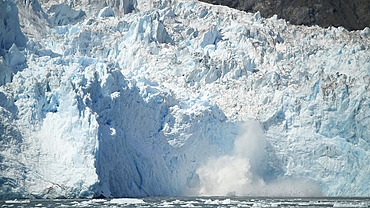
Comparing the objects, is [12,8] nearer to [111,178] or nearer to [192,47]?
[111,178]

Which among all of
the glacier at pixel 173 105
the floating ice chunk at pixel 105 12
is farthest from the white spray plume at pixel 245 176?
the floating ice chunk at pixel 105 12

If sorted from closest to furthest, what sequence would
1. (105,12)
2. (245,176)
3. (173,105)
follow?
1. (245,176)
2. (173,105)
3. (105,12)

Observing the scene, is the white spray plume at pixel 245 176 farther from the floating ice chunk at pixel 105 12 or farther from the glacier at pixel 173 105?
the floating ice chunk at pixel 105 12

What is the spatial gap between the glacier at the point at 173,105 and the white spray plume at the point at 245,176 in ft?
0.22

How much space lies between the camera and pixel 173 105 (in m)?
38.9

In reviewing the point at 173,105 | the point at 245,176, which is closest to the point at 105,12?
the point at 173,105

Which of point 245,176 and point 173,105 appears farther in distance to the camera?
point 173,105

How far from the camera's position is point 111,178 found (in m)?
32.1

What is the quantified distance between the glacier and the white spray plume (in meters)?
0.07

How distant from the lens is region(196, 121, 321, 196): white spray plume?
38375mm

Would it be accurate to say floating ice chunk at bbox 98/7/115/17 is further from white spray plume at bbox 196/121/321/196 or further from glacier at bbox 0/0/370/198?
white spray plume at bbox 196/121/321/196

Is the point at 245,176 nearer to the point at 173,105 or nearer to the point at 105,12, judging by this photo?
the point at 173,105

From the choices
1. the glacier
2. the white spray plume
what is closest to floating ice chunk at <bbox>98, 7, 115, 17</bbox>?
the glacier

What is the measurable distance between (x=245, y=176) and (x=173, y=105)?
6125 mm
